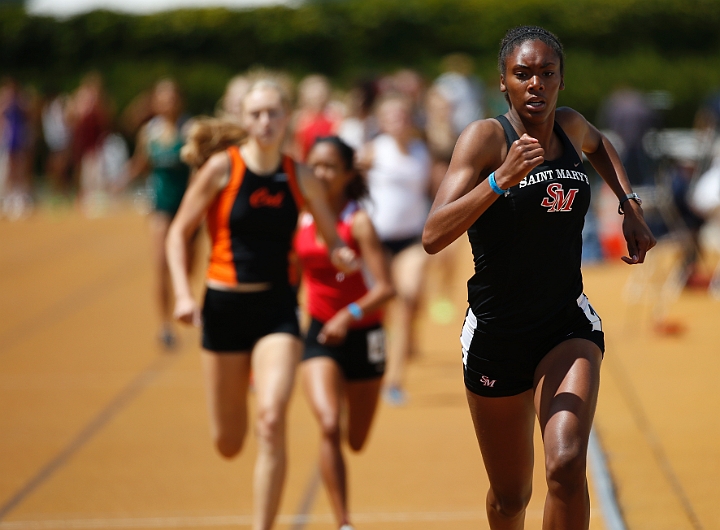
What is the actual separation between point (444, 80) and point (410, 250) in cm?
932

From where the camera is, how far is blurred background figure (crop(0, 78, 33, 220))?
65.5ft

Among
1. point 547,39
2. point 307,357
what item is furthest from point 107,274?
point 547,39

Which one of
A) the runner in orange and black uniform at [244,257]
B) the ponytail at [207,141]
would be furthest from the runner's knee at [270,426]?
the ponytail at [207,141]

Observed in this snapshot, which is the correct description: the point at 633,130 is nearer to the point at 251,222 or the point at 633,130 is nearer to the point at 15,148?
the point at 251,222

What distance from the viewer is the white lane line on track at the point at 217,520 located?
5.65 meters

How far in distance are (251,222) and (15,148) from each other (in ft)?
52.7

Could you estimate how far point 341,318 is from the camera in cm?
550

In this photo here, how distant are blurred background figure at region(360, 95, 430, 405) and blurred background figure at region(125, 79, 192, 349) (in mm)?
1888

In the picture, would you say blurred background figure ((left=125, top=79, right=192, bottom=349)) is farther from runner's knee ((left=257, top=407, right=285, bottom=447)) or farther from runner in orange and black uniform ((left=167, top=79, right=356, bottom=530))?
runner's knee ((left=257, top=407, right=285, bottom=447))

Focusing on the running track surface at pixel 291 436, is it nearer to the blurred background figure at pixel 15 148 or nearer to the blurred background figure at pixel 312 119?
the blurred background figure at pixel 312 119

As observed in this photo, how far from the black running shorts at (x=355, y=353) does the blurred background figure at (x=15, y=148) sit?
15.5 m

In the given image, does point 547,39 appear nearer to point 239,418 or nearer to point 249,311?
point 249,311

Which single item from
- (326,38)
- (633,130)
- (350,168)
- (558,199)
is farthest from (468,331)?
(326,38)

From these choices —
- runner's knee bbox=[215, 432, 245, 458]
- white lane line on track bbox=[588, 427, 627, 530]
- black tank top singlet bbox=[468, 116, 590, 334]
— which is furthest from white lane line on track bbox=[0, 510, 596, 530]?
black tank top singlet bbox=[468, 116, 590, 334]
